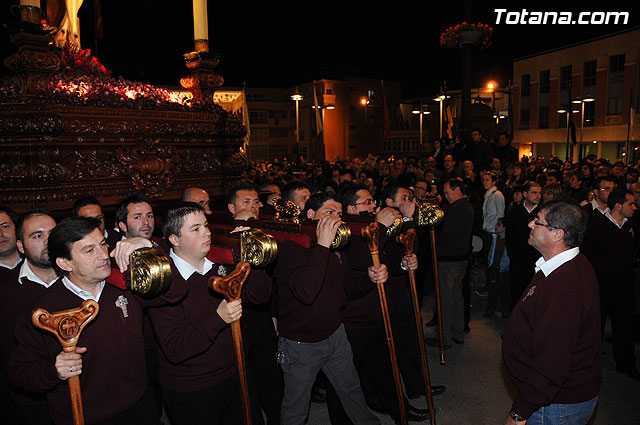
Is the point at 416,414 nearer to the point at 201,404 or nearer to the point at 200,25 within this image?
the point at 201,404

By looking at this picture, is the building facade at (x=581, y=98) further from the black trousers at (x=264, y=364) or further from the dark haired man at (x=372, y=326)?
the black trousers at (x=264, y=364)

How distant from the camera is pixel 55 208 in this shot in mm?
4910

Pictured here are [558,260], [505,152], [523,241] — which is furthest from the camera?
[505,152]

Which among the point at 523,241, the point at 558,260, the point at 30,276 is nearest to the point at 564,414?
the point at 558,260

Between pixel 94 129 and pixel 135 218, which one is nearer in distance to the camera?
pixel 135 218

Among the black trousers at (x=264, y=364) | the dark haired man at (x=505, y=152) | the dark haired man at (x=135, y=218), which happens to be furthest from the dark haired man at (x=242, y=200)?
the dark haired man at (x=505, y=152)

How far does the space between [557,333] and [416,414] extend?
243 cm

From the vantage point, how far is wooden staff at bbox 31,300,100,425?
2.27 meters

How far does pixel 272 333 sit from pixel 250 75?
46.6 m

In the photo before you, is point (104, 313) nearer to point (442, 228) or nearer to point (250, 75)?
point (442, 228)

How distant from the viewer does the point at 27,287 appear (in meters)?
3.52

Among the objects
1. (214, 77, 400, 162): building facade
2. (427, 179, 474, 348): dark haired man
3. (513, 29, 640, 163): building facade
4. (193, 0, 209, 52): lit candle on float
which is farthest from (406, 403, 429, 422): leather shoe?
(214, 77, 400, 162): building facade

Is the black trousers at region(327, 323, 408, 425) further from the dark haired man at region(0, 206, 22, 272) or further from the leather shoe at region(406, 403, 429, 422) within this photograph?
the dark haired man at region(0, 206, 22, 272)

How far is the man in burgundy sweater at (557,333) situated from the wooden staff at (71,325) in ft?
8.45
